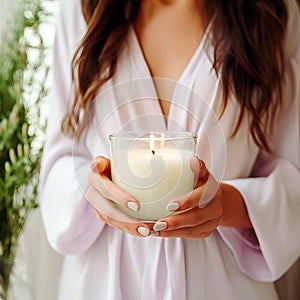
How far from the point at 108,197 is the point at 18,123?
606 millimetres

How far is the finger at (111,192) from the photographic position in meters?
0.72

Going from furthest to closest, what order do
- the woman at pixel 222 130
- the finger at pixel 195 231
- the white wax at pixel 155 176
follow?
the woman at pixel 222 130, the finger at pixel 195 231, the white wax at pixel 155 176

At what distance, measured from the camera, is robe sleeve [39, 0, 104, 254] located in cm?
111

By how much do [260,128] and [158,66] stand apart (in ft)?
0.67

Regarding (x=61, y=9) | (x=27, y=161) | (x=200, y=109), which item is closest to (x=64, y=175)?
(x=27, y=161)

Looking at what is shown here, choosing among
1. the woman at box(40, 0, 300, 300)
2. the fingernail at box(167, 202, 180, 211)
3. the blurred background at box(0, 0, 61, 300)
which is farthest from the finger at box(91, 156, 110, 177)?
the blurred background at box(0, 0, 61, 300)

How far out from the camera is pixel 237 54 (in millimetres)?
1087

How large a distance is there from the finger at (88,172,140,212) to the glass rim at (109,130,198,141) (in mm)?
52

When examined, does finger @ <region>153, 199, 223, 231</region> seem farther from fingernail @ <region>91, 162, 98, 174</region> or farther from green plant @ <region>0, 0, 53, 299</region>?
green plant @ <region>0, 0, 53, 299</region>

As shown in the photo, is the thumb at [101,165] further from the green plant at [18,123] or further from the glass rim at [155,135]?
the green plant at [18,123]

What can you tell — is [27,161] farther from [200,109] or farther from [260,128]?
[200,109]

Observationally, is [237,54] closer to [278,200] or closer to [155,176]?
[278,200]

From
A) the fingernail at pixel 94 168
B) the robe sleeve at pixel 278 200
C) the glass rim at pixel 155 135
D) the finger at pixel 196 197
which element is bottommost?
the robe sleeve at pixel 278 200

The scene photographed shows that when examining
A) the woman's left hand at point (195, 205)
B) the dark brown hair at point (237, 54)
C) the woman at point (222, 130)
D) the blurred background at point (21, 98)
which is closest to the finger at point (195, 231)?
the woman's left hand at point (195, 205)
